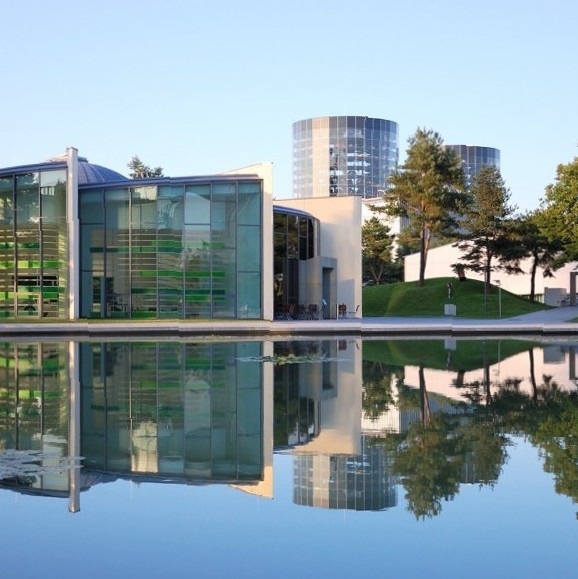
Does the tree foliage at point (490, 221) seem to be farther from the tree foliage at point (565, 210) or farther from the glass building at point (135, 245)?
the glass building at point (135, 245)

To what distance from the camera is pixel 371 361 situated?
23.7 meters

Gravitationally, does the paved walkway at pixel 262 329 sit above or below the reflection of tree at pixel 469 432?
below

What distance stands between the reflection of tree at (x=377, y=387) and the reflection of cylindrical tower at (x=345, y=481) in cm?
321

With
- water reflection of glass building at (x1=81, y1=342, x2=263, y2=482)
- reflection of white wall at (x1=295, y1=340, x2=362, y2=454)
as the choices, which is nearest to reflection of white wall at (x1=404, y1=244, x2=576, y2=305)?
water reflection of glass building at (x1=81, y1=342, x2=263, y2=482)

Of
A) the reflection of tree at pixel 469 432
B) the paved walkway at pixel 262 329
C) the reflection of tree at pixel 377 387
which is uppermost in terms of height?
the reflection of tree at pixel 469 432

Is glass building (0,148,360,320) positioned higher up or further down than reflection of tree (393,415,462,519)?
higher up

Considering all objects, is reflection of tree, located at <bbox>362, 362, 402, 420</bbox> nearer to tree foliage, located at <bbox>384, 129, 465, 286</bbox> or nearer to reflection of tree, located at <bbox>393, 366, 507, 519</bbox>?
reflection of tree, located at <bbox>393, 366, 507, 519</bbox>

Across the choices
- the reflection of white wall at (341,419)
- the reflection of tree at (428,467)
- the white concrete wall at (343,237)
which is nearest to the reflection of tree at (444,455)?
the reflection of tree at (428,467)

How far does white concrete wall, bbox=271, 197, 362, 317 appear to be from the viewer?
51.9 meters

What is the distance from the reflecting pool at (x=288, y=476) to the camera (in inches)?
253

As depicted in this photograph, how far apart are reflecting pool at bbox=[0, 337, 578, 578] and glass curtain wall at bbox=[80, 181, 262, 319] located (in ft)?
85.3

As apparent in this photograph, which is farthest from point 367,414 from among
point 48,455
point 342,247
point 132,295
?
point 342,247

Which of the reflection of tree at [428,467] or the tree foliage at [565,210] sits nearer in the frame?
the reflection of tree at [428,467]

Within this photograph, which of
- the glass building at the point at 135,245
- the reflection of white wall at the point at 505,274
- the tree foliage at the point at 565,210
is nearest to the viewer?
the glass building at the point at 135,245
